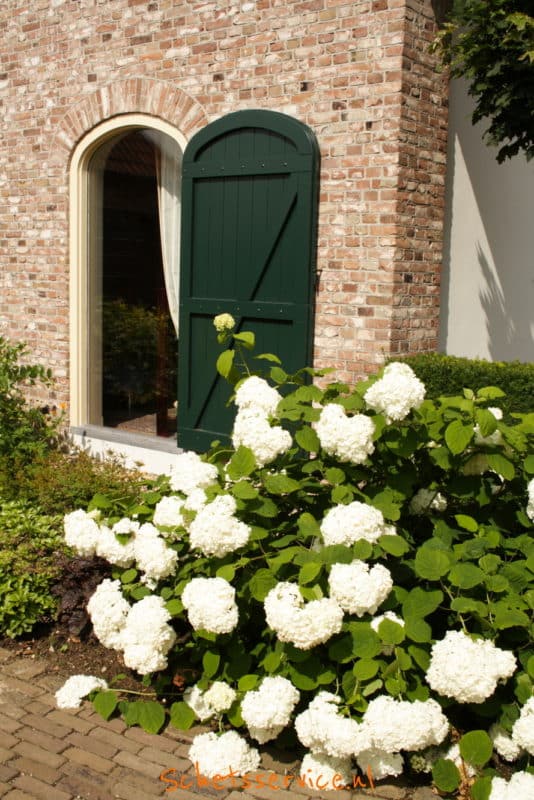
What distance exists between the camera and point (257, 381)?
11.9ft

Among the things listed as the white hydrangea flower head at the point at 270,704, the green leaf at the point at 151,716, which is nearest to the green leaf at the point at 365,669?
the white hydrangea flower head at the point at 270,704

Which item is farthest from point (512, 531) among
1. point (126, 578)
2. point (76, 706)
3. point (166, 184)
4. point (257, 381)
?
point (166, 184)

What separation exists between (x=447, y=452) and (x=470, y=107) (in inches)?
133

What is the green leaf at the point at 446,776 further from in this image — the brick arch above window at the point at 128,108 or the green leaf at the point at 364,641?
the brick arch above window at the point at 128,108

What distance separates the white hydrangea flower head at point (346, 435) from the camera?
3193mm

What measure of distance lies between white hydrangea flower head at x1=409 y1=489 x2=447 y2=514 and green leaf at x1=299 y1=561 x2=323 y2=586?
691mm

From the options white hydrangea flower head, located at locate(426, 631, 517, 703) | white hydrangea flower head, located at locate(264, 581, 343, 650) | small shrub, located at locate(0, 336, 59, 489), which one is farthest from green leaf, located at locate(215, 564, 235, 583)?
small shrub, located at locate(0, 336, 59, 489)

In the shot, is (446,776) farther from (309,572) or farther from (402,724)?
(309,572)

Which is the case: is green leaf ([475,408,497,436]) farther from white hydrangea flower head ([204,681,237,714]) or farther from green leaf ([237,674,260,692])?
white hydrangea flower head ([204,681,237,714])

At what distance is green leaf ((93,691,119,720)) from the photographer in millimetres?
3469

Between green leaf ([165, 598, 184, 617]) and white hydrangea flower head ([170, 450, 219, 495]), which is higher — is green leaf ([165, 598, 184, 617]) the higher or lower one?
the lower one

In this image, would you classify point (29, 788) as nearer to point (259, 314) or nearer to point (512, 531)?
point (512, 531)

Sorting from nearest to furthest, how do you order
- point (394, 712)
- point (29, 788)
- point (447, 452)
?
1. point (394, 712)
2. point (29, 788)
3. point (447, 452)

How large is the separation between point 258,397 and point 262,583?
79 centimetres
